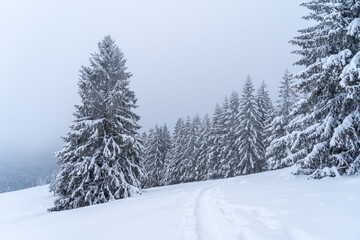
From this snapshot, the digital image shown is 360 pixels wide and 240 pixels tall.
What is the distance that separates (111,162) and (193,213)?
8767mm

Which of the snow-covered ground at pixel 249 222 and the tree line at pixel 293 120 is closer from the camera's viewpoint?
the snow-covered ground at pixel 249 222

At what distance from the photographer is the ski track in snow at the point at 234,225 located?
457 centimetres

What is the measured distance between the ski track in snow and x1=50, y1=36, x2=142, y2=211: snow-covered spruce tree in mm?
7865

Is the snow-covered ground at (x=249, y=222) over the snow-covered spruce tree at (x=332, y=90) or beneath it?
beneath

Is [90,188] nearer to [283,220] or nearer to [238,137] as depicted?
[283,220]

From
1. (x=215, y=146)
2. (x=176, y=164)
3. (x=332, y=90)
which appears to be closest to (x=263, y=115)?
(x=215, y=146)

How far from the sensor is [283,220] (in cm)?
531

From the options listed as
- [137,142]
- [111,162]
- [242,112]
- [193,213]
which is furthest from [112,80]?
[242,112]

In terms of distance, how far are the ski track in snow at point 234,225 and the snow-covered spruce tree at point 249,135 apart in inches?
903

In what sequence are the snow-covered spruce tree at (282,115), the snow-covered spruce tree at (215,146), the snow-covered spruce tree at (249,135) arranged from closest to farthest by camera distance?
the snow-covered spruce tree at (282,115) → the snow-covered spruce tree at (249,135) → the snow-covered spruce tree at (215,146)

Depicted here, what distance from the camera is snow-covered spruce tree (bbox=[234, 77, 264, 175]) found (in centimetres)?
2909

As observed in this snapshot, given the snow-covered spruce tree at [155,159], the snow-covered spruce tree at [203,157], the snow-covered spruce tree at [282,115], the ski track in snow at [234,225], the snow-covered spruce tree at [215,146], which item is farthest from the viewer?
the snow-covered spruce tree at [155,159]

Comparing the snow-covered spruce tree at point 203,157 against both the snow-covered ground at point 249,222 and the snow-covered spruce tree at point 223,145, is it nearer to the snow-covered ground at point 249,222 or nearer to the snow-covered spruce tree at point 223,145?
the snow-covered spruce tree at point 223,145

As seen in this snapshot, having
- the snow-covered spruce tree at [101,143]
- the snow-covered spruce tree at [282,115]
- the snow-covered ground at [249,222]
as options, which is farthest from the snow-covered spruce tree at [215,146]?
the snow-covered ground at [249,222]
